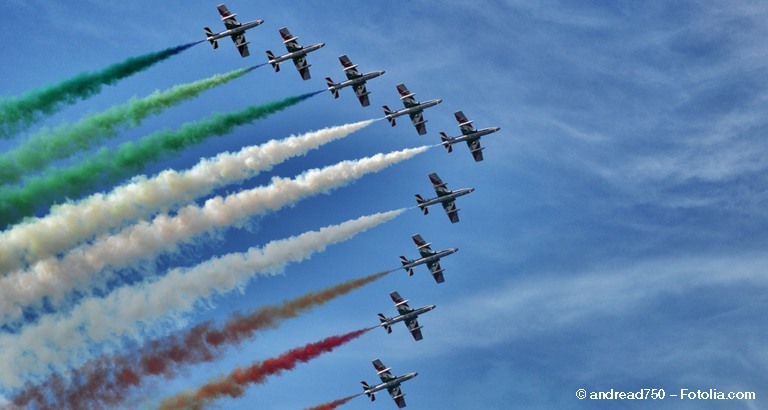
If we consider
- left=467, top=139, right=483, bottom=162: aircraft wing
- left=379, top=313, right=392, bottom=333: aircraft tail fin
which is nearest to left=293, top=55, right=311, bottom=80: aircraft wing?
left=467, top=139, right=483, bottom=162: aircraft wing

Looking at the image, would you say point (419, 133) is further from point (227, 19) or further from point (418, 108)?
point (227, 19)

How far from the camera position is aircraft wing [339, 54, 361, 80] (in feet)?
358

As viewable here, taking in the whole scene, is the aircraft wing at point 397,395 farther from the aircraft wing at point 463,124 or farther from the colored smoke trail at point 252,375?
the aircraft wing at point 463,124

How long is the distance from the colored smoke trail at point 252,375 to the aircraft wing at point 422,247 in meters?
9.49

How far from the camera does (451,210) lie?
11325 cm

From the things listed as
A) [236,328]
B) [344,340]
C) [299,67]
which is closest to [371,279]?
[344,340]

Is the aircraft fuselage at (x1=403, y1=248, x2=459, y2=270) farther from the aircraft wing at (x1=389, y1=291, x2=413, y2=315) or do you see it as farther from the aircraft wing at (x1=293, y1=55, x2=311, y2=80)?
the aircraft wing at (x1=293, y1=55, x2=311, y2=80)

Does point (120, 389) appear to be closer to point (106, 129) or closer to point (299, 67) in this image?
point (106, 129)

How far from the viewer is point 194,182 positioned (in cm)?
10075

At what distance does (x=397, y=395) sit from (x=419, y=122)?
2365cm

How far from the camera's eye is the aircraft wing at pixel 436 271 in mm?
112500

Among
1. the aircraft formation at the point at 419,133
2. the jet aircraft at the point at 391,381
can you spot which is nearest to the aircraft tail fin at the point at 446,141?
the aircraft formation at the point at 419,133

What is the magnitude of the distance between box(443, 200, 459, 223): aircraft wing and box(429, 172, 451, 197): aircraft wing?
0.95 metres

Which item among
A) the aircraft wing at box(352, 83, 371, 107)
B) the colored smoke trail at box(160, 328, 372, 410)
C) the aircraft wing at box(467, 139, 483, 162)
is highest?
the aircraft wing at box(352, 83, 371, 107)
